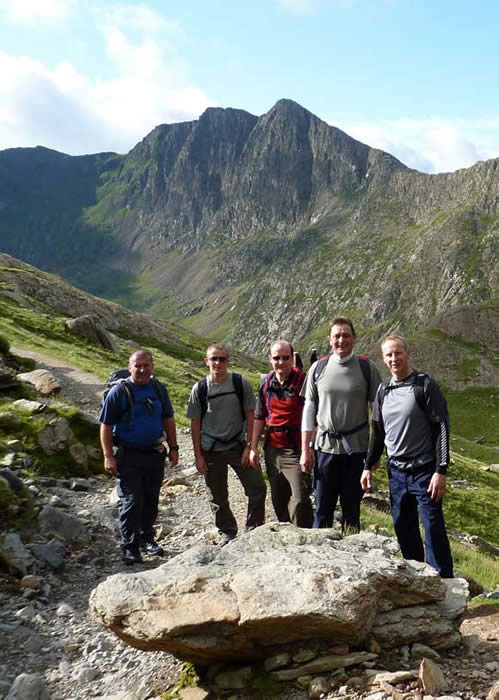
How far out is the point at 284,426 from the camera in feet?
34.8

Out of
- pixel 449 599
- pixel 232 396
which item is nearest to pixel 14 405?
pixel 232 396

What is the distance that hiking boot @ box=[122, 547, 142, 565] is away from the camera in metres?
10.7

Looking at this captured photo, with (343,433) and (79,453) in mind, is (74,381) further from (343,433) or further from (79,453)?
(343,433)

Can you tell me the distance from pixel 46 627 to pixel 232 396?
16.7 feet

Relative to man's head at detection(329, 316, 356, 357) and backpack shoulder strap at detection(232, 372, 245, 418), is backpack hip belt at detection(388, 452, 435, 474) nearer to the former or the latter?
man's head at detection(329, 316, 356, 357)

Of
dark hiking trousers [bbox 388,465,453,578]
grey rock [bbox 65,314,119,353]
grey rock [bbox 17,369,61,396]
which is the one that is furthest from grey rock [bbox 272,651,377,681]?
grey rock [bbox 65,314,119,353]

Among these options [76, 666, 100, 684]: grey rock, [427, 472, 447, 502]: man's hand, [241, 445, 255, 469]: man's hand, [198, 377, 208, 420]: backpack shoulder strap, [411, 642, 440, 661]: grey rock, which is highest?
[198, 377, 208, 420]: backpack shoulder strap

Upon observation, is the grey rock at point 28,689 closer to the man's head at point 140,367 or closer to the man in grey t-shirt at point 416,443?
the man's head at point 140,367

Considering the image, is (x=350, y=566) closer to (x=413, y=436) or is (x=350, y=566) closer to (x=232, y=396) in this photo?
(x=413, y=436)

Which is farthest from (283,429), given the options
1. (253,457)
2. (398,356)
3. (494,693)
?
(494,693)

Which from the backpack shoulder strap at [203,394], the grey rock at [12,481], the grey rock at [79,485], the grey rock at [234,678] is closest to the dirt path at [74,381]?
the grey rock at [79,485]

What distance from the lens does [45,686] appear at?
7.05 metres

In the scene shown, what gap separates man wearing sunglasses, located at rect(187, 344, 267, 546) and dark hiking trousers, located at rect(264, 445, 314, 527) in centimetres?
48

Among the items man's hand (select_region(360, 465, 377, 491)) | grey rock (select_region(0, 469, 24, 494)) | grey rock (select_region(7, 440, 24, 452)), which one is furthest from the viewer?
grey rock (select_region(7, 440, 24, 452))
